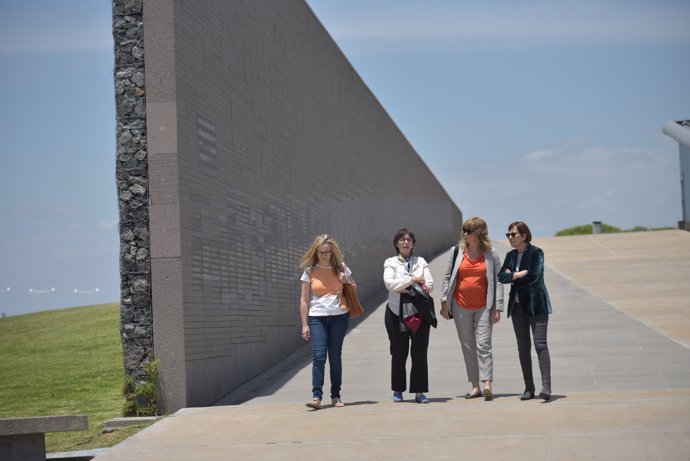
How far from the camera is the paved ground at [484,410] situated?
723 cm

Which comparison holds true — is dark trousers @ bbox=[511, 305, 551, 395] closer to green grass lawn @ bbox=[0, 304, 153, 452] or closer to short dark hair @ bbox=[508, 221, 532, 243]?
short dark hair @ bbox=[508, 221, 532, 243]

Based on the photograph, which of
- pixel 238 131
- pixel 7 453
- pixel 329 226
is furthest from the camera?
pixel 329 226

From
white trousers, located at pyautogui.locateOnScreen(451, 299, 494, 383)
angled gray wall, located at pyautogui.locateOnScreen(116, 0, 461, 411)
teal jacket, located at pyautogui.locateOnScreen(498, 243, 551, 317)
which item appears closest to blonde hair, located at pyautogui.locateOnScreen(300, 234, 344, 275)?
white trousers, located at pyautogui.locateOnScreen(451, 299, 494, 383)

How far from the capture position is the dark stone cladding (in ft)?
32.6

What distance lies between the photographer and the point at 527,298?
9.41 meters

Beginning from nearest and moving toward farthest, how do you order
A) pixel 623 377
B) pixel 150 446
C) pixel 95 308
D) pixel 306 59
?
1. pixel 150 446
2. pixel 623 377
3. pixel 306 59
4. pixel 95 308

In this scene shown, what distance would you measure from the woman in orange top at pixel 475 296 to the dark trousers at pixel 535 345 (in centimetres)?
21

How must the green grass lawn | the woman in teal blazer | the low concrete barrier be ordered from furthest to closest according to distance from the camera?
Result: the green grass lawn
the woman in teal blazer
the low concrete barrier

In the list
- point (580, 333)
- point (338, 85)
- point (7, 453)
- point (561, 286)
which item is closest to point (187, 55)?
point (7, 453)

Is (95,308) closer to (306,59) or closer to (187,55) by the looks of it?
(306,59)

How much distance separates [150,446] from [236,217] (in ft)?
14.3

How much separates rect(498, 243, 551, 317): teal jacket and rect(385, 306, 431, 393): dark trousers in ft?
2.84

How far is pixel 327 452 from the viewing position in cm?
735

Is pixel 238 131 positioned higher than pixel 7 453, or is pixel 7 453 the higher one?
pixel 238 131
